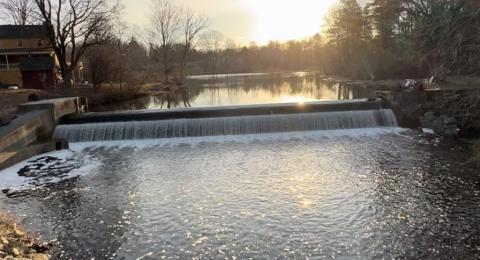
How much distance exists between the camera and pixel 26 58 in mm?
37344

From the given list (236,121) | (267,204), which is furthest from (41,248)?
(236,121)

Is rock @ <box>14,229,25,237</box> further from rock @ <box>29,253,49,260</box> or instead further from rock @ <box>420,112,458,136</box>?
rock @ <box>420,112,458,136</box>

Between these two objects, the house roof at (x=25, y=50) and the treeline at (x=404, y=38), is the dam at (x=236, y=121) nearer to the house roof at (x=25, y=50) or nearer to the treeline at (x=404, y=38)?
the treeline at (x=404, y=38)

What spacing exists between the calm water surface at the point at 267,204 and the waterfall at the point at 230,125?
3.08 meters

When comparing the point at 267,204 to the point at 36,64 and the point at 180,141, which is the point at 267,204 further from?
the point at 36,64

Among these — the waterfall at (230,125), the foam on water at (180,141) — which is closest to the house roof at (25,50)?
the waterfall at (230,125)

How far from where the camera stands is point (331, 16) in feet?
199

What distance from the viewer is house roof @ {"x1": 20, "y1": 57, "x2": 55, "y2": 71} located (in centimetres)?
3525

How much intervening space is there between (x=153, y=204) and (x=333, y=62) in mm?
54939

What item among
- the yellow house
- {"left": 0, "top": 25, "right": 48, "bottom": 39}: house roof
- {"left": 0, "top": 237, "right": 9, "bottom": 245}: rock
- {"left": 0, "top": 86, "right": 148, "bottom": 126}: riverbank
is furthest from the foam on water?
{"left": 0, "top": 25, "right": 48, "bottom": 39}: house roof

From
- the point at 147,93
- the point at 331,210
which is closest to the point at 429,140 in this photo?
the point at 331,210

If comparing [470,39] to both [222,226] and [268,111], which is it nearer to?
[222,226]

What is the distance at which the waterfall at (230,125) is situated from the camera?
55.8ft

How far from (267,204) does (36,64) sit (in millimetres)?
33389
